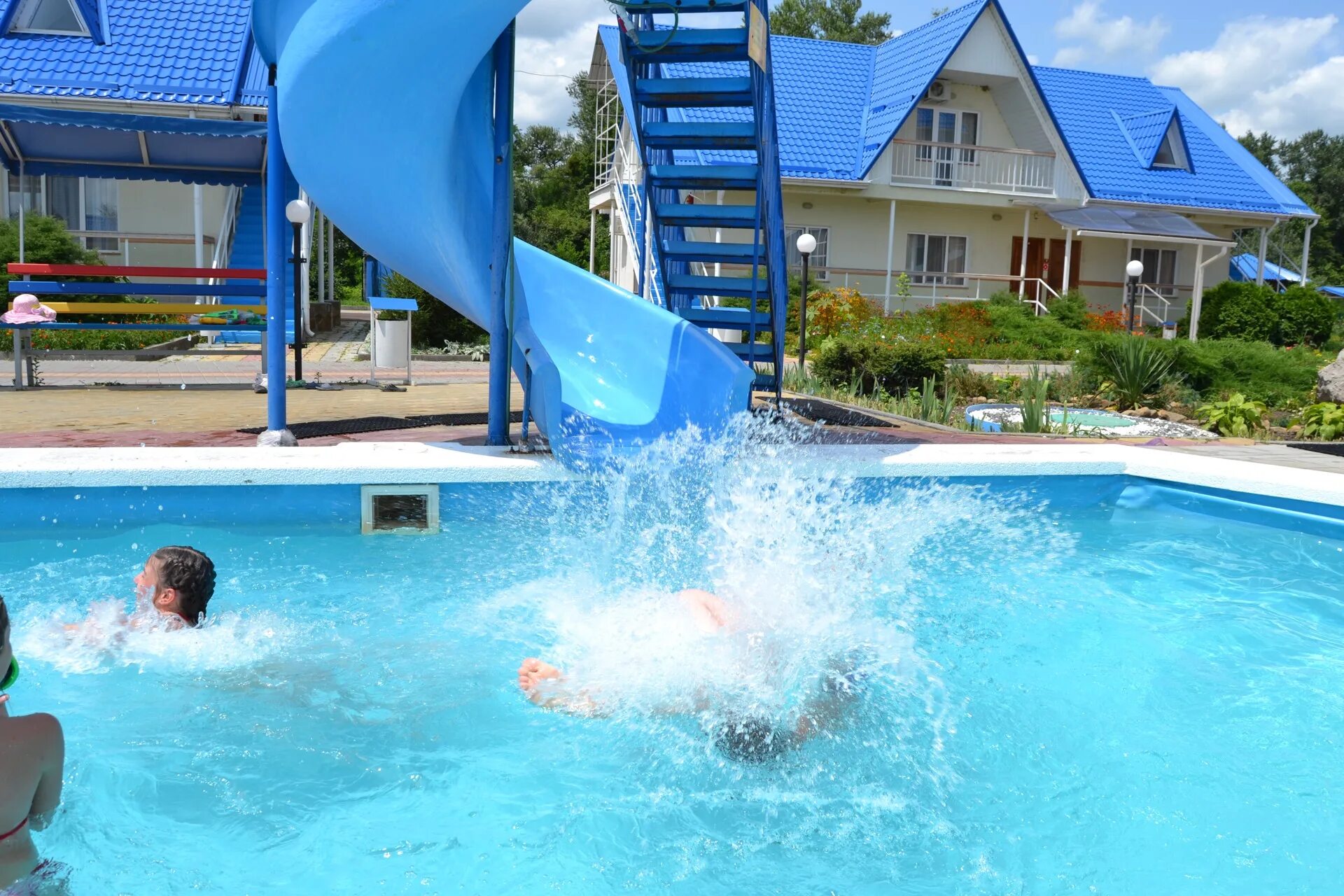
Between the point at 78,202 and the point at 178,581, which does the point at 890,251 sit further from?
the point at 178,581

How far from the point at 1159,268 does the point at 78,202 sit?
78.2ft

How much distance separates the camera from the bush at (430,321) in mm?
17438

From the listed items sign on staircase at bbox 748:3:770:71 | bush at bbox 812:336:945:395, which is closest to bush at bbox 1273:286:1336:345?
bush at bbox 812:336:945:395

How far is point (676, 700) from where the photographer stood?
11.7 ft

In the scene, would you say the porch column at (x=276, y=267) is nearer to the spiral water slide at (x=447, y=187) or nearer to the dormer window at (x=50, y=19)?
the spiral water slide at (x=447, y=187)

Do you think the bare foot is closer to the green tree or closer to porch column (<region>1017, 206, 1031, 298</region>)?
porch column (<region>1017, 206, 1031, 298</region>)

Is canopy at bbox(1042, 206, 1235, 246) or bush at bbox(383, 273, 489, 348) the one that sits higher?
canopy at bbox(1042, 206, 1235, 246)

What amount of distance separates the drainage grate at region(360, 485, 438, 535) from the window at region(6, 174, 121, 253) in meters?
16.2

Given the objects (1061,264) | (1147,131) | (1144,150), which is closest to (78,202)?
(1061,264)

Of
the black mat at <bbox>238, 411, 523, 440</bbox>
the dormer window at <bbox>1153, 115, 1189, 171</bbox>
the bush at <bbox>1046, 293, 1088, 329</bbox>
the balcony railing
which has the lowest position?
the black mat at <bbox>238, 411, 523, 440</bbox>

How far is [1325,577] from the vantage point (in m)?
5.48

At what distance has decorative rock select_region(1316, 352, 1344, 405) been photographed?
35.3 feet

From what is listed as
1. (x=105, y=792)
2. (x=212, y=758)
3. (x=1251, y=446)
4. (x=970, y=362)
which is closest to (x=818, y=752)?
(x=212, y=758)

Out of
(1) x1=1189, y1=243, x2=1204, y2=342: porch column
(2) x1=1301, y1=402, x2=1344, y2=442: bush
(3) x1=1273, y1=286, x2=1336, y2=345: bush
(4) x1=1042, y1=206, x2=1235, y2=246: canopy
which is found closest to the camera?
(2) x1=1301, y1=402, x2=1344, y2=442: bush
